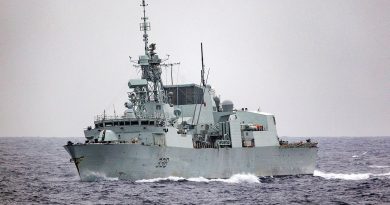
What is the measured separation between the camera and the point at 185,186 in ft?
124

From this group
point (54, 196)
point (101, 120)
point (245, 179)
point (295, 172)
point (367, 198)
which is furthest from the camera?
point (295, 172)

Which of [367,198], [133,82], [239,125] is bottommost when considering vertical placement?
[367,198]

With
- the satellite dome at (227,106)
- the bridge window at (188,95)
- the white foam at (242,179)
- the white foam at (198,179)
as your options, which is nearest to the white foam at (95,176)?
the white foam at (198,179)

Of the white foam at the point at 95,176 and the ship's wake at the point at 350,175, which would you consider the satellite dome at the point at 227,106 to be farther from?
the white foam at the point at 95,176

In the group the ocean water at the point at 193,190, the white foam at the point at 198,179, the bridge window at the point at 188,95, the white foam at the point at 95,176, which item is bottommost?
the ocean water at the point at 193,190

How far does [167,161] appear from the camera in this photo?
3866 centimetres

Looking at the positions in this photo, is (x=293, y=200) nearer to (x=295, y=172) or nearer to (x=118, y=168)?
(x=118, y=168)

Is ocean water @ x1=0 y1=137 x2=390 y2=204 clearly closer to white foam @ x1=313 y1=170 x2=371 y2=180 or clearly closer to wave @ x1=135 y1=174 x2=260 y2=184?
wave @ x1=135 y1=174 x2=260 y2=184

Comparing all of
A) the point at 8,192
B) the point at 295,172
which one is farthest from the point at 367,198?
the point at 8,192

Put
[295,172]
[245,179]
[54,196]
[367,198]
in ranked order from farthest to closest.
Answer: [295,172], [245,179], [367,198], [54,196]

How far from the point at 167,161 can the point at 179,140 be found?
2172 millimetres

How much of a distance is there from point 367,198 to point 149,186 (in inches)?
532

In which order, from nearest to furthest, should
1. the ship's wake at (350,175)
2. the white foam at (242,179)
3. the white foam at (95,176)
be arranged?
the white foam at (95,176) < the white foam at (242,179) < the ship's wake at (350,175)

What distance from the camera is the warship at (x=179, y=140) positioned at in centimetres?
3750
